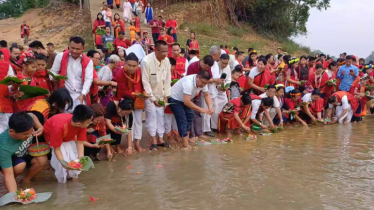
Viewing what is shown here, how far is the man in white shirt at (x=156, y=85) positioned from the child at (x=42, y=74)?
1.41 meters

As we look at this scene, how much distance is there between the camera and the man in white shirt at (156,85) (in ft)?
17.0

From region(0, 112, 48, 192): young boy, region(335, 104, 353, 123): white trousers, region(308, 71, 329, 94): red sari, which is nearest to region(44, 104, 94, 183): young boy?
region(0, 112, 48, 192): young boy

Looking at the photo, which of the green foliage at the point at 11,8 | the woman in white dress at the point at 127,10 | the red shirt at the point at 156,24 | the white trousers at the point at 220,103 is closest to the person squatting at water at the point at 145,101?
the white trousers at the point at 220,103

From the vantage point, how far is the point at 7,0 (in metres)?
31.4

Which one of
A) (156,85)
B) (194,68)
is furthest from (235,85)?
(156,85)

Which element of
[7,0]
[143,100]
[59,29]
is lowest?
[143,100]

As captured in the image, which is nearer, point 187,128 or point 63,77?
point 63,77

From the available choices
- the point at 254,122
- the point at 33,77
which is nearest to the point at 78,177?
the point at 33,77

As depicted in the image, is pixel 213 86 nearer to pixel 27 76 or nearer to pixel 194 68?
pixel 194 68

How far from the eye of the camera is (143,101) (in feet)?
17.2

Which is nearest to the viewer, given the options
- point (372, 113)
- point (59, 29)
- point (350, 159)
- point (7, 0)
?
point (350, 159)

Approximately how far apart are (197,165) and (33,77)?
8.60 ft

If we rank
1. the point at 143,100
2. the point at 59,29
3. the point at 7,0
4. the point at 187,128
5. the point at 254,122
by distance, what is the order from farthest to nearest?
the point at 7,0 → the point at 59,29 → the point at 254,122 → the point at 187,128 → the point at 143,100

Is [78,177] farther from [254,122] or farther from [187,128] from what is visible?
[254,122]
